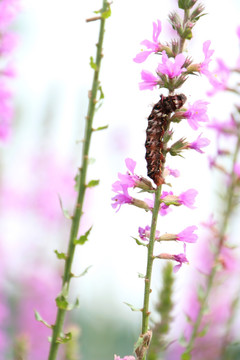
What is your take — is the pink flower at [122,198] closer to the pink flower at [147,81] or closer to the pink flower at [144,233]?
the pink flower at [144,233]

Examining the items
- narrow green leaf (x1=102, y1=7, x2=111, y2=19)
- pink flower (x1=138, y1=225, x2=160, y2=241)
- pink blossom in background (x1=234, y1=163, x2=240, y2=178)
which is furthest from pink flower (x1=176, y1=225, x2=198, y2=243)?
pink blossom in background (x1=234, y1=163, x2=240, y2=178)

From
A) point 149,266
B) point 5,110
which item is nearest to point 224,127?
point 5,110

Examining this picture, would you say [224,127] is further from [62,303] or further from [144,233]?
[62,303]

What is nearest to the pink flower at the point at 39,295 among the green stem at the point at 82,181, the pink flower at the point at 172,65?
the green stem at the point at 82,181

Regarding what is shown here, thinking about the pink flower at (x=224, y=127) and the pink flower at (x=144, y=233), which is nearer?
the pink flower at (x=144, y=233)

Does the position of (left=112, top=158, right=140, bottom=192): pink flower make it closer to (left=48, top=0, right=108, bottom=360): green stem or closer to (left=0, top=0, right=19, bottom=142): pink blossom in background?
(left=48, top=0, right=108, bottom=360): green stem

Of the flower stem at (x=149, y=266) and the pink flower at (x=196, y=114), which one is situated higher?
the pink flower at (x=196, y=114)

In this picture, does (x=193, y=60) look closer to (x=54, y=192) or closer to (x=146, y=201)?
(x=146, y=201)
